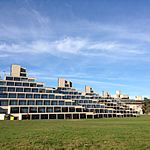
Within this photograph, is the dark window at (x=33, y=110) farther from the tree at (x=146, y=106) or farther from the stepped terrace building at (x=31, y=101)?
the tree at (x=146, y=106)

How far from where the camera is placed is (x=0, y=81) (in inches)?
4109

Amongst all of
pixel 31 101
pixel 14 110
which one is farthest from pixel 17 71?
pixel 14 110

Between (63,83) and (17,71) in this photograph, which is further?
(63,83)

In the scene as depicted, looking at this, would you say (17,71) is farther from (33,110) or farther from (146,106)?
(146,106)

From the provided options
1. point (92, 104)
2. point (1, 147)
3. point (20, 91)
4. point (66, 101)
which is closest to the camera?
point (1, 147)

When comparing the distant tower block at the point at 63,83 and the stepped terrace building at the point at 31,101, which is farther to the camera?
the distant tower block at the point at 63,83

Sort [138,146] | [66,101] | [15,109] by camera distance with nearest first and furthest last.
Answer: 1. [138,146]
2. [15,109]
3. [66,101]

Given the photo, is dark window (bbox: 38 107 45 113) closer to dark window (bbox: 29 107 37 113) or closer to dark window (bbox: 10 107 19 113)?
dark window (bbox: 29 107 37 113)

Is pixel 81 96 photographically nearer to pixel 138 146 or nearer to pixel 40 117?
pixel 40 117

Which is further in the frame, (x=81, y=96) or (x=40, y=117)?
(x=81, y=96)

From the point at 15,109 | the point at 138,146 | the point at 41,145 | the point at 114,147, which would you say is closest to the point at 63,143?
the point at 41,145

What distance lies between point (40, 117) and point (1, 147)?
287 ft

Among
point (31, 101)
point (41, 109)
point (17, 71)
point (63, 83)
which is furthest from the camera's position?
point (63, 83)

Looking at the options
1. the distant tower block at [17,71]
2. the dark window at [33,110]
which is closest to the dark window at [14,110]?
the dark window at [33,110]
